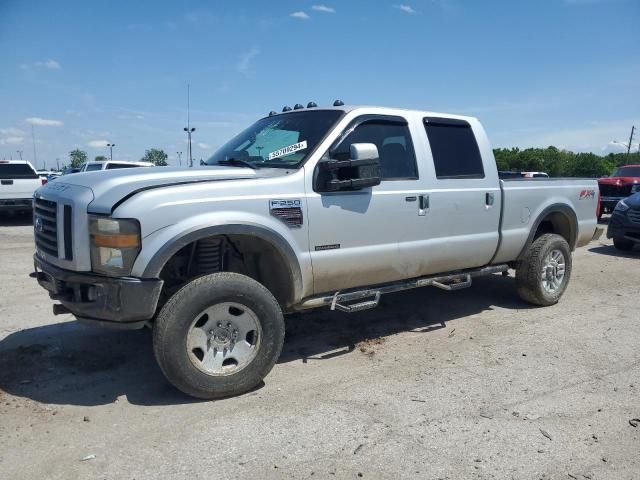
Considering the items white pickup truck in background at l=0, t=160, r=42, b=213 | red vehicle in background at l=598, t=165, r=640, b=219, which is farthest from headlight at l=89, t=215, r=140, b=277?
red vehicle in background at l=598, t=165, r=640, b=219

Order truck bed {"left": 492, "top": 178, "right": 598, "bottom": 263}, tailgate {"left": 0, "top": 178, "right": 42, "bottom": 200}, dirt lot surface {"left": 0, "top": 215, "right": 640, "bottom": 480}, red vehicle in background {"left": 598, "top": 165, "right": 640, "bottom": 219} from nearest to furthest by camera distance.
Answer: dirt lot surface {"left": 0, "top": 215, "right": 640, "bottom": 480} → truck bed {"left": 492, "top": 178, "right": 598, "bottom": 263} → tailgate {"left": 0, "top": 178, "right": 42, "bottom": 200} → red vehicle in background {"left": 598, "top": 165, "right": 640, "bottom": 219}

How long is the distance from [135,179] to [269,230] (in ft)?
3.26

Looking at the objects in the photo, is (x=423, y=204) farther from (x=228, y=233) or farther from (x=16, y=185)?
(x=16, y=185)

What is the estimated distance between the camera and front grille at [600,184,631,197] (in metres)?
16.2

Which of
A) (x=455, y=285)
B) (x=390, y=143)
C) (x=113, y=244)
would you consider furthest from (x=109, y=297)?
(x=455, y=285)

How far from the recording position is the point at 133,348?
4.68 metres

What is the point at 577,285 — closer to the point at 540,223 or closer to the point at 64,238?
the point at 540,223

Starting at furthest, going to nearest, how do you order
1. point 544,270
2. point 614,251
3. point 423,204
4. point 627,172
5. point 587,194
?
1. point 627,172
2. point 614,251
3. point 587,194
4. point 544,270
5. point 423,204

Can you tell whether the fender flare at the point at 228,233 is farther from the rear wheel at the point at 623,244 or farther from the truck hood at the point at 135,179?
the rear wheel at the point at 623,244

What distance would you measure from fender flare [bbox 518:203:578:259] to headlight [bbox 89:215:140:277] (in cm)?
440

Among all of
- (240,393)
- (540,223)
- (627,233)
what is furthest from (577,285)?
(240,393)

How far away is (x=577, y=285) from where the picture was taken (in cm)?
757

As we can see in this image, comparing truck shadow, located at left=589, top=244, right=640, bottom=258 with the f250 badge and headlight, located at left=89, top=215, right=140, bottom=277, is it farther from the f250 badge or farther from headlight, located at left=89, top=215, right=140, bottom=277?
headlight, located at left=89, top=215, right=140, bottom=277

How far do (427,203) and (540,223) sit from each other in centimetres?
238
